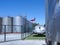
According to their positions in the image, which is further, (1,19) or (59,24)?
(1,19)

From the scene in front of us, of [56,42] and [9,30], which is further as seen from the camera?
[9,30]

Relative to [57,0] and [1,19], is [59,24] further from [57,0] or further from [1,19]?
[1,19]

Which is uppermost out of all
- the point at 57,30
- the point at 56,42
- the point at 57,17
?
the point at 57,17

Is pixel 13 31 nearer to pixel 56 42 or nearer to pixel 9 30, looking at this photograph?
pixel 9 30

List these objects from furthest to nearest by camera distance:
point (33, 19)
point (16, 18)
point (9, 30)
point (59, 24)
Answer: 1. point (33, 19)
2. point (16, 18)
3. point (9, 30)
4. point (59, 24)

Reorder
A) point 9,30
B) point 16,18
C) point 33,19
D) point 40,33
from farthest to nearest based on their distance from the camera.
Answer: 1. point 33,19
2. point 16,18
3. point 9,30
4. point 40,33

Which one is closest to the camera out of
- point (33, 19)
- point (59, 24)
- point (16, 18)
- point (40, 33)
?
point (59, 24)

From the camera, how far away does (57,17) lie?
4266 millimetres

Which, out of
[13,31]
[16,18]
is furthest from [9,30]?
[16,18]

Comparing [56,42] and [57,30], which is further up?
[57,30]

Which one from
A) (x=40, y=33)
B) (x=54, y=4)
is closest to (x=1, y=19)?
(x=40, y=33)

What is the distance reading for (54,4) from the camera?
4.48m

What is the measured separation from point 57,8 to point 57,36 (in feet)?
2.10

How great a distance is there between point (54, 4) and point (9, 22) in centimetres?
3531
